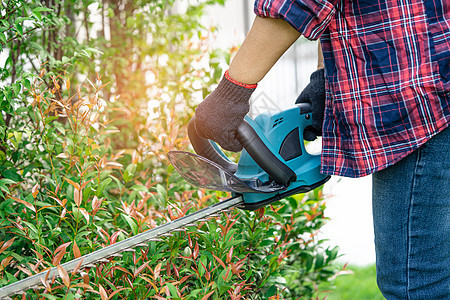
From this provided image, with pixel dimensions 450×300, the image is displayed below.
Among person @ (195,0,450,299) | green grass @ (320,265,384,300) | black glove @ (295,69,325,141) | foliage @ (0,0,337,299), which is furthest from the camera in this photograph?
green grass @ (320,265,384,300)

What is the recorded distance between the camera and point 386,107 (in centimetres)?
121

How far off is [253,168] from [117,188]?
698 millimetres

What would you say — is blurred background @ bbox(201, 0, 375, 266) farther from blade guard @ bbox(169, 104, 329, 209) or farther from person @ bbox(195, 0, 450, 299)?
person @ bbox(195, 0, 450, 299)

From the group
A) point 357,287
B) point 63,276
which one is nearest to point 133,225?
point 63,276

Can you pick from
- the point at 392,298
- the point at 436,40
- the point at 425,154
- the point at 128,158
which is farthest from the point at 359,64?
the point at 128,158

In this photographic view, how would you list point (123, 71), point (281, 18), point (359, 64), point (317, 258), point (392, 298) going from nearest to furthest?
point (281, 18) < point (359, 64) < point (392, 298) < point (317, 258) < point (123, 71)

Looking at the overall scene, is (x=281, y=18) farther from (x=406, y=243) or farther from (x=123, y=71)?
(x=123, y=71)

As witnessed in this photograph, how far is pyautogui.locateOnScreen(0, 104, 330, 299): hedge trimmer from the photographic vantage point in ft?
4.39

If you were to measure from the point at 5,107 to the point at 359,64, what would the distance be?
3.55 ft

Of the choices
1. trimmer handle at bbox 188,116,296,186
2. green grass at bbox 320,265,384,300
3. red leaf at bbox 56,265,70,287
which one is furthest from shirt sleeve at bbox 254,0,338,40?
green grass at bbox 320,265,384,300

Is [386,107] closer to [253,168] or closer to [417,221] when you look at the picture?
[417,221]

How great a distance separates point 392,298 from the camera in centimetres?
136

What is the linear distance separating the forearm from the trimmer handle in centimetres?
18

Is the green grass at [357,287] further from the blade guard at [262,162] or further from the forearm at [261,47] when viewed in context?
the forearm at [261,47]
